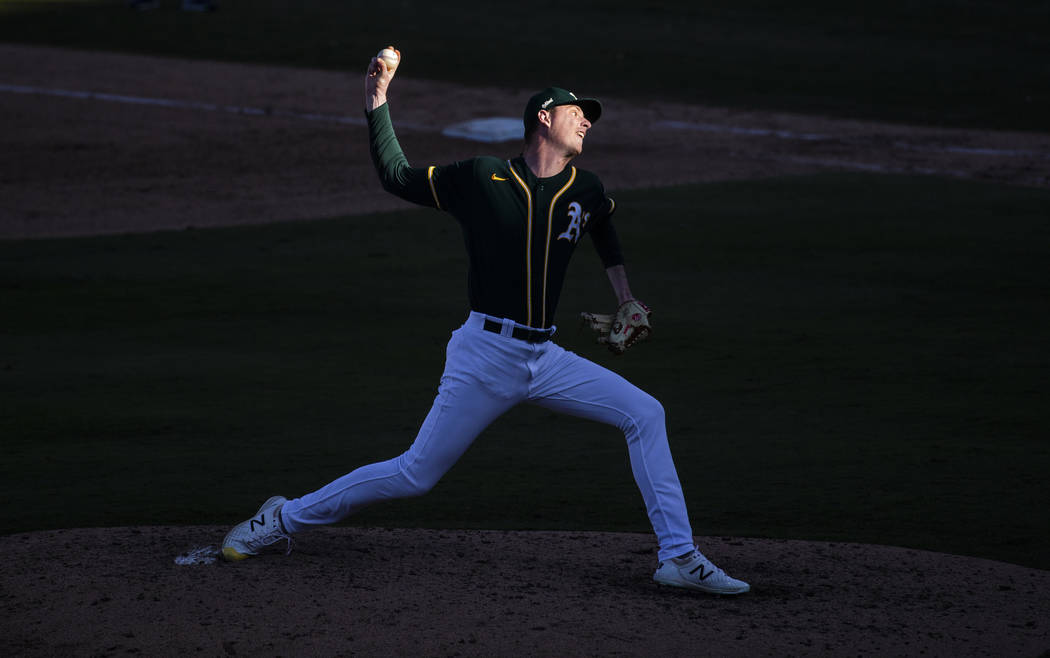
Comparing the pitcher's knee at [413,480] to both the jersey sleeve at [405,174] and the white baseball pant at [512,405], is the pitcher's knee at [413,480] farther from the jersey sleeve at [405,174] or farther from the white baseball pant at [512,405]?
the jersey sleeve at [405,174]

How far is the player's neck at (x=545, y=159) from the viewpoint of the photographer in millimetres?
5508

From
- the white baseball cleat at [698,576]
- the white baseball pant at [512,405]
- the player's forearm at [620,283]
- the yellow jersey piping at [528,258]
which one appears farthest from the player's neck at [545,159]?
the white baseball cleat at [698,576]

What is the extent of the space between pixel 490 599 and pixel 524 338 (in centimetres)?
96

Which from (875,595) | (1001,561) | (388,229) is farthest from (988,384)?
(388,229)

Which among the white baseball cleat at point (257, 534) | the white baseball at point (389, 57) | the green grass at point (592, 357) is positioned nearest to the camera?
the white baseball at point (389, 57)

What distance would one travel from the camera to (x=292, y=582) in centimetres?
557

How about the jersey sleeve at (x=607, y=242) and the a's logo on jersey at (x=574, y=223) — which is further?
the jersey sleeve at (x=607, y=242)

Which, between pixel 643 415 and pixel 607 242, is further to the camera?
pixel 607 242

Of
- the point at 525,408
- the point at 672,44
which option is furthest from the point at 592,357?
the point at 672,44

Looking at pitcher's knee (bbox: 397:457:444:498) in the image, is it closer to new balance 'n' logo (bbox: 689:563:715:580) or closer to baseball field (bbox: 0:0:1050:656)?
baseball field (bbox: 0:0:1050:656)

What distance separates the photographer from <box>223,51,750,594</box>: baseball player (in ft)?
17.8

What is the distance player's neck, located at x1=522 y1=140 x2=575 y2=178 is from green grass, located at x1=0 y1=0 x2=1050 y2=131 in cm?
1688

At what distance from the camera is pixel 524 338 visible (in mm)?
5434

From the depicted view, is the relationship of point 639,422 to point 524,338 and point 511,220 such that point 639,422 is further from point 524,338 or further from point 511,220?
point 511,220
